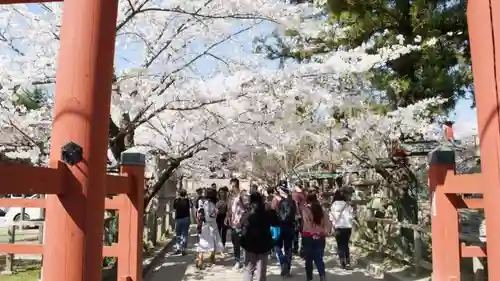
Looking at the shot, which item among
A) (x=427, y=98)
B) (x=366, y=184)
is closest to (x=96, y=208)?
(x=427, y=98)

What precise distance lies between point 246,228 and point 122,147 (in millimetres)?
2781

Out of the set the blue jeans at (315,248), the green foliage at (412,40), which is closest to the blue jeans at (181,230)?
the blue jeans at (315,248)

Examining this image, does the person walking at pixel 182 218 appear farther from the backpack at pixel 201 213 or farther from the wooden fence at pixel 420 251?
the wooden fence at pixel 420 251

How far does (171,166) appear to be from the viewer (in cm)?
865

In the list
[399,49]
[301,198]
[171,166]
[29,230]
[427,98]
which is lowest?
[29,230]

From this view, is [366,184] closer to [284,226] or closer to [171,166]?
[284,226]

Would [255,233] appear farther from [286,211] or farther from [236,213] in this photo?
[286,211]

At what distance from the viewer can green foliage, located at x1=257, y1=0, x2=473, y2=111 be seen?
9.31 m

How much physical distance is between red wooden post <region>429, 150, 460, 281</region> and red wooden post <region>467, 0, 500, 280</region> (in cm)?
102

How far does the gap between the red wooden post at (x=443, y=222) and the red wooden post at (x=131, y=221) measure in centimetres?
236

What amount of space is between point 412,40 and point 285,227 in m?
4.37

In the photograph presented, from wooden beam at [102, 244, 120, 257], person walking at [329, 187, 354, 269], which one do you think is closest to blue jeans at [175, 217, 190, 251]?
person walking at [329, 187, 354, 269]

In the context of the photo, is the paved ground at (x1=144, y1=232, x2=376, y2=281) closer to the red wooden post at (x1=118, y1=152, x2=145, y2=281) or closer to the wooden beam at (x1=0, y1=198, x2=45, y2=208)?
the wooden beam at (x1=0, y1=198, x2=45, y2=208)

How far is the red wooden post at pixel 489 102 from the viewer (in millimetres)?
2441
